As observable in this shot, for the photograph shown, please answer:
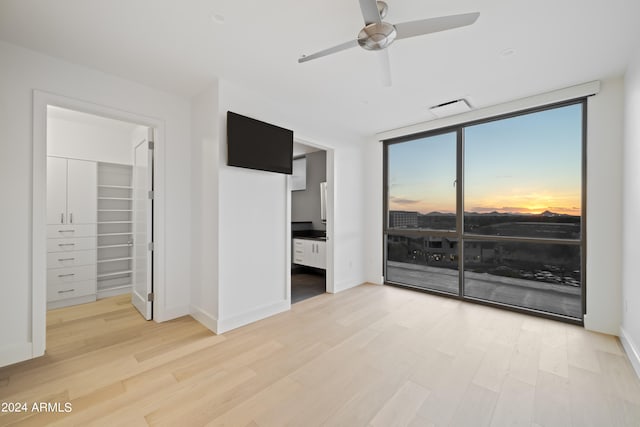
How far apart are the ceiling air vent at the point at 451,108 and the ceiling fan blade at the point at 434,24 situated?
1.99m

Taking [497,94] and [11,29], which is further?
[497,94]

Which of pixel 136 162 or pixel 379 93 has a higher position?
pixel 379 93

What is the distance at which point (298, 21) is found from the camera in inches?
76.5

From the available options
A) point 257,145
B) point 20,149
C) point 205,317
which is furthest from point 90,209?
point 257,145

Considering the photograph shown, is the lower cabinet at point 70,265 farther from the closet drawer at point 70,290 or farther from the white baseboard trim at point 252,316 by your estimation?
the white baseboard trim at point 252,316

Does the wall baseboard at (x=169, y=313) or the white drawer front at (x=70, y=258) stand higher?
the white drawer front at (x=70, y=258)

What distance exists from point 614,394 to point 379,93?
3237mm

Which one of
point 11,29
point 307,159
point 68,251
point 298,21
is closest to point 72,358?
point 68,251

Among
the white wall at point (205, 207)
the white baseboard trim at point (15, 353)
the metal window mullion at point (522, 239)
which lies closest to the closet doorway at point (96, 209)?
the white wall at point (205, 207)

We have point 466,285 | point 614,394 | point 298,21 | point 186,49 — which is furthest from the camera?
point 466,285

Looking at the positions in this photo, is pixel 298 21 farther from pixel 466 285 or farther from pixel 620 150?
pixel 466 285

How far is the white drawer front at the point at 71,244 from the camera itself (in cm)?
356

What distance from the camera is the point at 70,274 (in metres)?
3.63

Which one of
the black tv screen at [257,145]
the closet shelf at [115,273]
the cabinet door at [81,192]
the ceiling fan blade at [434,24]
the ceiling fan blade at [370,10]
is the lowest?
the closet shelf at [115,273]
